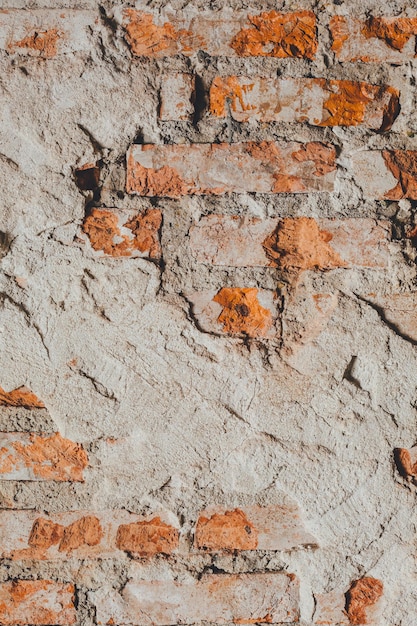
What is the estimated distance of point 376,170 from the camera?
1094 millimetres

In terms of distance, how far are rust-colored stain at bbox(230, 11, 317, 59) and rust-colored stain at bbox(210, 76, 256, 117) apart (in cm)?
5

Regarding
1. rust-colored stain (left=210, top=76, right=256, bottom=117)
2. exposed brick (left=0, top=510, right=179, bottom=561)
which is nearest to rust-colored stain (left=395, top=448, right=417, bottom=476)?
exposed brick (left=0, top=510, right=179, bottom=561)

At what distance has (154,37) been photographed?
42.9 inches

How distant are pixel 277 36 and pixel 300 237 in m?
0.35

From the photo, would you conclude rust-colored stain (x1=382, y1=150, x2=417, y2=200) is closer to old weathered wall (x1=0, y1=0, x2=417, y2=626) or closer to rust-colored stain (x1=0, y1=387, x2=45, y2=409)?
old weathered wall (x1=0, y1=0, x2=417, y2=626)

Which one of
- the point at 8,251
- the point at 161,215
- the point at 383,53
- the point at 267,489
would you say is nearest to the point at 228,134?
the point at 161,215

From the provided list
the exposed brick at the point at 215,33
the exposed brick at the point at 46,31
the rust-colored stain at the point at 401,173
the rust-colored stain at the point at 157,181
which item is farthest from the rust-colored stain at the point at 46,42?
the rust-colored stain at the point at 401,173

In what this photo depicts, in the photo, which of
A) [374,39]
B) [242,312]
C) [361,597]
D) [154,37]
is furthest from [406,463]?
[154,37]

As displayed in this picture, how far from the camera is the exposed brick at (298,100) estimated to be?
109 centimetres

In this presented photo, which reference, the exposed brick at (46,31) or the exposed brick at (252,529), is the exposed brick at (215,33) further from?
the exposed brick at (252,529)

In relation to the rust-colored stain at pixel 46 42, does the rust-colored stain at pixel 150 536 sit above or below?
below

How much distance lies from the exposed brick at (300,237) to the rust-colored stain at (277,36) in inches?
11.5

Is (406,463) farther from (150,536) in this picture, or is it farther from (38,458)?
(38,458)

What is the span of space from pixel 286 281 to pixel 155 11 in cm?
52
